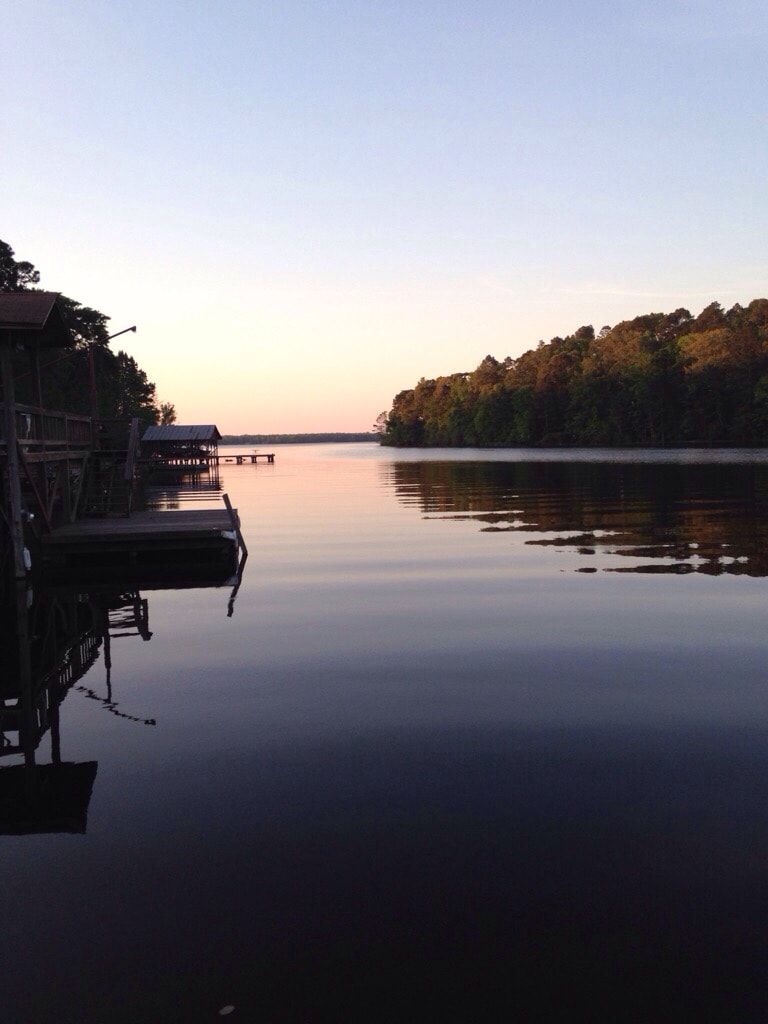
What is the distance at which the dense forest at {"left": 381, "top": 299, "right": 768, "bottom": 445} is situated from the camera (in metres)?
121

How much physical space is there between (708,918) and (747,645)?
26.1 feet

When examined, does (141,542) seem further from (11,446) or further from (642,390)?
(642,390)

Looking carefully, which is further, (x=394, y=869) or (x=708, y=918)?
(x=394, y=869)

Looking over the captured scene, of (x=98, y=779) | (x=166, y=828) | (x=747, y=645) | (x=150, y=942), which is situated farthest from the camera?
(x=747, y=645)

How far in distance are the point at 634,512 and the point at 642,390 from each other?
10580cm

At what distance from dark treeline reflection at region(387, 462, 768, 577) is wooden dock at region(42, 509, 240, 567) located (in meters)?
9.43

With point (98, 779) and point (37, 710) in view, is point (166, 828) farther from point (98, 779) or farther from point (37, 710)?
point (37, 710)

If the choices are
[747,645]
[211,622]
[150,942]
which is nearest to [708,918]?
[150,942]

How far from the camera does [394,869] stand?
6.13 meters

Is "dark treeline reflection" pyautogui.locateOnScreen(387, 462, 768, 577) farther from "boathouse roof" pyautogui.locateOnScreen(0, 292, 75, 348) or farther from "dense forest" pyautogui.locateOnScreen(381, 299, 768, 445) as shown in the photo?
"dense forest" pyautogui.locateOnScreen(381, 299, 768, 445)

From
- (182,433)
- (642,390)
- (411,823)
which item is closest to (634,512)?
(411,823)

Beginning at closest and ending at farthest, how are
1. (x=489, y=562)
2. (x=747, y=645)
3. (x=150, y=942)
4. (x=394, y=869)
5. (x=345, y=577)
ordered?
(x=150, y=942), (x=394, y=869), (x=747, y=645), (x=345, y=577), (x=489, y=562)

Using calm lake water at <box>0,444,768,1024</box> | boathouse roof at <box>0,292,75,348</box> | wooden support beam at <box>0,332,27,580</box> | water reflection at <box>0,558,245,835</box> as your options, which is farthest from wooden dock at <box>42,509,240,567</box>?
calm lake water at <box>0,444,768,1024</box>

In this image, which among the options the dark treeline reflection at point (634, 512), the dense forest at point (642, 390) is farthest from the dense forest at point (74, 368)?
the dense forest at point (642, 390)
